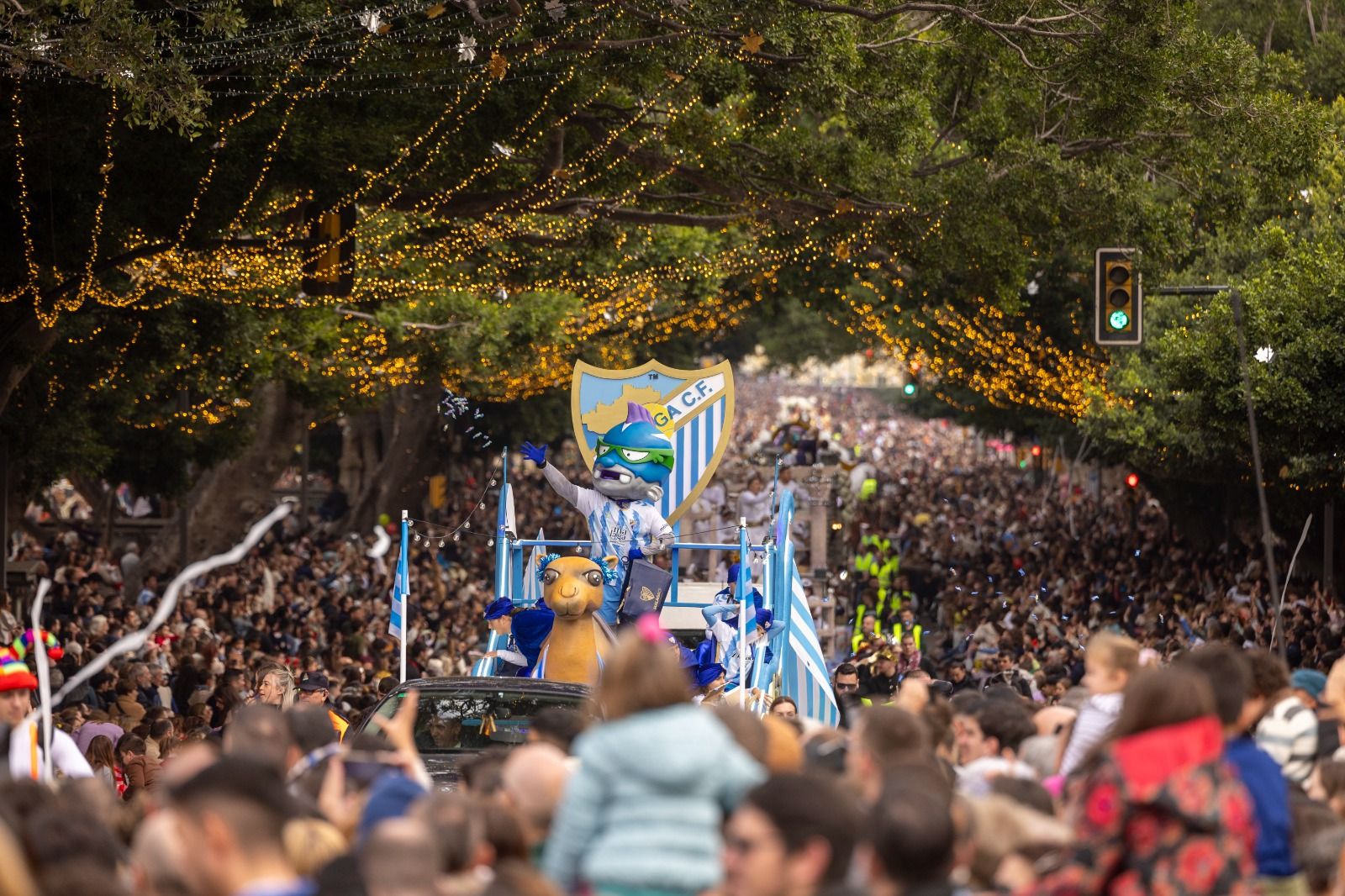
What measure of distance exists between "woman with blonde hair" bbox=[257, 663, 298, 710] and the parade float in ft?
6.90

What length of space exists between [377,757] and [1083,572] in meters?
24.5

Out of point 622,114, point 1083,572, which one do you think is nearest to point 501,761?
point 622,114

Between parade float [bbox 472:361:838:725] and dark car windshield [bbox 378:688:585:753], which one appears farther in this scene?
parade float [bbox 472:361:838:725]

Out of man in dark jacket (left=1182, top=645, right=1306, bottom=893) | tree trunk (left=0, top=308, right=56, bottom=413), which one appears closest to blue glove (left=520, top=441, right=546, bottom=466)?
tree trunk (left=0, top=308, right=56, bottom=413)

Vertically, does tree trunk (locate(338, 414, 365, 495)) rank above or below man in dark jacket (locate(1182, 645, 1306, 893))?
above

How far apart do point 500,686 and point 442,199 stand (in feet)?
28.6

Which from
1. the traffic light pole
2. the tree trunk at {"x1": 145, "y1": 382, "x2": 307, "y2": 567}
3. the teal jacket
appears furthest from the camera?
the tree trunk at {"x1": 145, "y1": 382, "x2": 307, "y2": 567}

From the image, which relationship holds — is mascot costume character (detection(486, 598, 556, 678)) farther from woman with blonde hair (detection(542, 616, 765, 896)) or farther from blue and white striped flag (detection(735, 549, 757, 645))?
woman with blonde hair (detection(542, 616, 765, 896))

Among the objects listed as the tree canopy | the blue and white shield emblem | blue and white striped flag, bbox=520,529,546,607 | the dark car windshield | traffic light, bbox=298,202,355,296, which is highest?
the tree canopy

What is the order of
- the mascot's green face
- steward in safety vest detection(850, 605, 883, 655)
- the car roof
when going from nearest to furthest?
the car roof → the mascot's green face → steward in safety vest detection(850, 605, 883, 655)

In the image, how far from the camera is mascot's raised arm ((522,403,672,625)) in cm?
1462

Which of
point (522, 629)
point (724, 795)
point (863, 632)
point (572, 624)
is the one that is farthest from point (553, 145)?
point (724, 795)

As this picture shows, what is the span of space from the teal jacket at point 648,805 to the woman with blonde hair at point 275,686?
6802mm

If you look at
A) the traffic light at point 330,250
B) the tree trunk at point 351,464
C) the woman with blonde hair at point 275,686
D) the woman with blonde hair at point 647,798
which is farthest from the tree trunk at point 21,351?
the tree trunk at point 351,464
